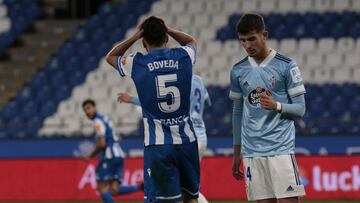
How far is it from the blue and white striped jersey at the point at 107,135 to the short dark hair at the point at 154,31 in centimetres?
781

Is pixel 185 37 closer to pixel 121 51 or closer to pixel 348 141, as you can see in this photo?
pixel 121 51

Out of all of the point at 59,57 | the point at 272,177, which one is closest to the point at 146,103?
the point at 272,177

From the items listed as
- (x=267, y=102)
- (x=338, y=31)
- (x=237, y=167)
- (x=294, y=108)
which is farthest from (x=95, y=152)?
(x=338, y=31)

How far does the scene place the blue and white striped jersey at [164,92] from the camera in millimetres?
7969

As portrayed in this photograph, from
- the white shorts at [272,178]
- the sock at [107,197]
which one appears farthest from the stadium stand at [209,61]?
the white shorts at [272,178]

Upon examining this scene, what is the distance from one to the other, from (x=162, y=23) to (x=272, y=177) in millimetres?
1524

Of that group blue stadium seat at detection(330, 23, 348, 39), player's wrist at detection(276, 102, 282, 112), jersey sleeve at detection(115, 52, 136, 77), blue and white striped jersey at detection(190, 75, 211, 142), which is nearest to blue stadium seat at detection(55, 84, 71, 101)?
blue stadium seat at detection(330, 23, 348, 39)

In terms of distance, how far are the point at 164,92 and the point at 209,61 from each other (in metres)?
15.2

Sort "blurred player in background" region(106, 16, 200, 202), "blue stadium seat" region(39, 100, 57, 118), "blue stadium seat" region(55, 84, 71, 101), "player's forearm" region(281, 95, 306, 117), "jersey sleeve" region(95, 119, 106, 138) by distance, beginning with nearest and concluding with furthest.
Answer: "player's forearm" region(281, 95, 306, 117) → "blurred player in background" region(106, 16, 200, 202) → "jersey sleeve" region(95, 119, 106, 138) → "blue stadium seat" region(39, 100, 57, 118) → "blue stadium seat" region(55, 84, 71, 101)

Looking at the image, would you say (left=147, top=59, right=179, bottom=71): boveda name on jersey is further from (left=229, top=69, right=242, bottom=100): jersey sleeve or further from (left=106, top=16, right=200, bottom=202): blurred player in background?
(left=229, top=69, right=242, bottom=100): jersey sleeve

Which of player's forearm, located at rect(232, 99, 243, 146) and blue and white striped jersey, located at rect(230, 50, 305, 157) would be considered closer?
blue and white striped jersey, located at rect(230, 50, 305, 157)

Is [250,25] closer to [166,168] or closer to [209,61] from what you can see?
[166,168]

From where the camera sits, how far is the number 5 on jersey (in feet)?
26.1

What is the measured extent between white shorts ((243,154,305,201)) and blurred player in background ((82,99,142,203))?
7.75m
